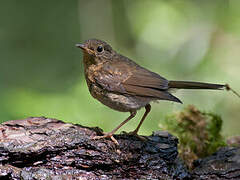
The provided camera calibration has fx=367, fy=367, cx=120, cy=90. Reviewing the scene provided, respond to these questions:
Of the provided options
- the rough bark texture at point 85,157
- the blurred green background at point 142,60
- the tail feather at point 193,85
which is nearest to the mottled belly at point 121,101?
the tail feather at point 193,85

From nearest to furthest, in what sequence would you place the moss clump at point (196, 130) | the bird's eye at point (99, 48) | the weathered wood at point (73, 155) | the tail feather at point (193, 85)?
the weathered wood at point (73, 155) < the tail feather at point (193, 85) < the moss clump at point (196, 130) < the bird's eye at point (99, 48)

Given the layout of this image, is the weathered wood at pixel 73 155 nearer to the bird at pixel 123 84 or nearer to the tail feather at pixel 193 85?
the bird at pixel 123 84

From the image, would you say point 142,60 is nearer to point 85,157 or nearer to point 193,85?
point 193,85

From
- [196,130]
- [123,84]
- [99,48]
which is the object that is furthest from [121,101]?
[196,130]

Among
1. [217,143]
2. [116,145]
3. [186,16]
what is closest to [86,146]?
[116,145]

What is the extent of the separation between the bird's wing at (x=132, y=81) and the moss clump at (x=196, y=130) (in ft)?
1.87

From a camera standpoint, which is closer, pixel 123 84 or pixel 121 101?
pixel 121 101

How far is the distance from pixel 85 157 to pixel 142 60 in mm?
4602

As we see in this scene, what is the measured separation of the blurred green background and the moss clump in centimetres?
39

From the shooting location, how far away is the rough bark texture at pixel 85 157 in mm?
3287

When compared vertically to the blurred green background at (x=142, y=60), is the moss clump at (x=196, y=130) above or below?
below

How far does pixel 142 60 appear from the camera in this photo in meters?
7.77

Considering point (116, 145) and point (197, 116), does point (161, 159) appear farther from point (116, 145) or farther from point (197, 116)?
point (197, 116)

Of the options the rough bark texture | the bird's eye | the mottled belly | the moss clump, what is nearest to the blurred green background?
the moss clump
